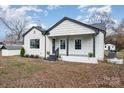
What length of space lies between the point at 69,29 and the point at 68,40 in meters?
1.38

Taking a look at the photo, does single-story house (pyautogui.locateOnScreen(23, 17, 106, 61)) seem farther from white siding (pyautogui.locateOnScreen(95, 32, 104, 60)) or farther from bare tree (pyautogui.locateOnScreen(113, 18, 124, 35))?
bare tree (pyautogui.locateOnScreen(113, 18, 124, 35))

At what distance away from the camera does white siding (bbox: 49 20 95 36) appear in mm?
17000

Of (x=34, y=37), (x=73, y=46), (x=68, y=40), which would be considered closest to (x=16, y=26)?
(x=34, y=37)

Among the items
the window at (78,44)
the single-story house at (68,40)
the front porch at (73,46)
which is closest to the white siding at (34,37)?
the single-story house at (68,40)

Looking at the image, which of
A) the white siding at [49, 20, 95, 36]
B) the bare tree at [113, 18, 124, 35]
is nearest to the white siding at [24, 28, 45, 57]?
the white siding at [49, 20, 95, 36]

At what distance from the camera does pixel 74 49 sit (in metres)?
18.7

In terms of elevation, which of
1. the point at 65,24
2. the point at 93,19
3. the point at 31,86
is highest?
the point at 93,19

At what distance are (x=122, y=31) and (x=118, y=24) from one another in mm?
2128

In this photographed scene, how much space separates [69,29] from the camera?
1788cm

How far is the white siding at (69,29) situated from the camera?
17000mm

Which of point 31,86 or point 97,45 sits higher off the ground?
point 97,45

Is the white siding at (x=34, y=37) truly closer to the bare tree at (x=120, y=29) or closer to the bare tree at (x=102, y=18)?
the bare tree at (x=102, y=18)
